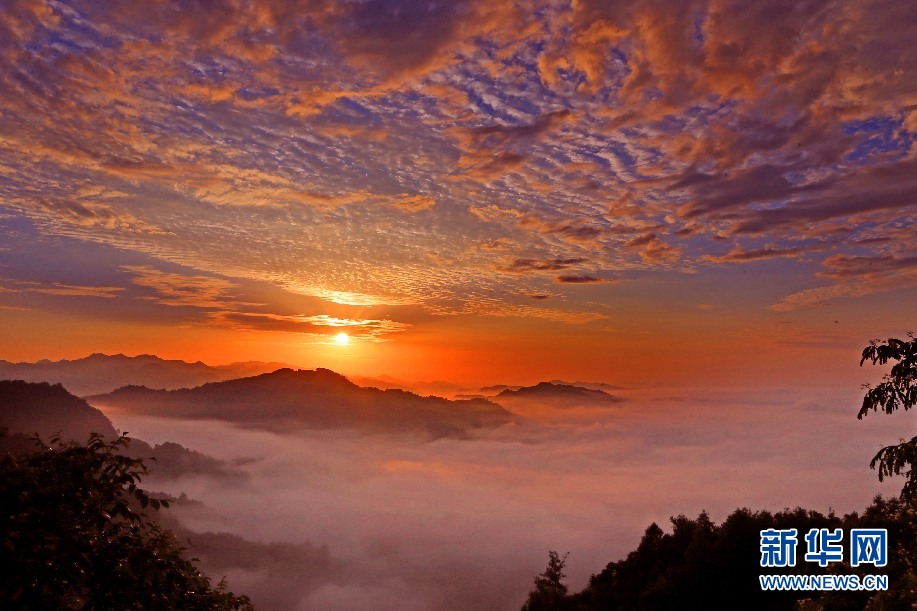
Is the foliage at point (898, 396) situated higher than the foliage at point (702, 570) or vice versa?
the foliage at point (898, 396)

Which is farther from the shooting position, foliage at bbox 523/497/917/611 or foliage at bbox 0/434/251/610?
foliage at bbox 523/497/917/611

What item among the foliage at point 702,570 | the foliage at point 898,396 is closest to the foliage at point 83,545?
the foliage at point 898,396

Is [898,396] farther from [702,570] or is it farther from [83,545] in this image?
[702,570]

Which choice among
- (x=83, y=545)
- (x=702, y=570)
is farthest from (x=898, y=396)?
(x=702, y=570)

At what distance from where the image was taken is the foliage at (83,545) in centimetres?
732

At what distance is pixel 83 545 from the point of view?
773 centimetres

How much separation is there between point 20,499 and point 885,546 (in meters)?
27.4

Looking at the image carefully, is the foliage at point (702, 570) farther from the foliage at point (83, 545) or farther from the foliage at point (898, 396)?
the foliage at point (83, 545)

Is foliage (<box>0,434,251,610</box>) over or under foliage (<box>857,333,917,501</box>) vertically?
under

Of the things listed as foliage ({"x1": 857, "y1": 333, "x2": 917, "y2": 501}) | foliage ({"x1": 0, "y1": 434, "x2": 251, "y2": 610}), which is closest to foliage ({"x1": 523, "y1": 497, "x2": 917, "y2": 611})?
foliage ({"x1": 857, "y1": 333, "x2": 917, "y2": 501})

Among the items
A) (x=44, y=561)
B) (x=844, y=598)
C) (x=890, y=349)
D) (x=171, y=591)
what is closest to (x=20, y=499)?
(x=44, y=561)

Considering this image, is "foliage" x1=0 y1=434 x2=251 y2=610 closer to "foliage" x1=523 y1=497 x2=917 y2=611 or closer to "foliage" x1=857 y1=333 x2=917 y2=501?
"foliage" x1=857 y1=333 x2=917 y2=501

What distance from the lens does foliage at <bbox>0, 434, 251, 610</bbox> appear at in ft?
24.0

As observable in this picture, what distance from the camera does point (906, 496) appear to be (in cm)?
1224
